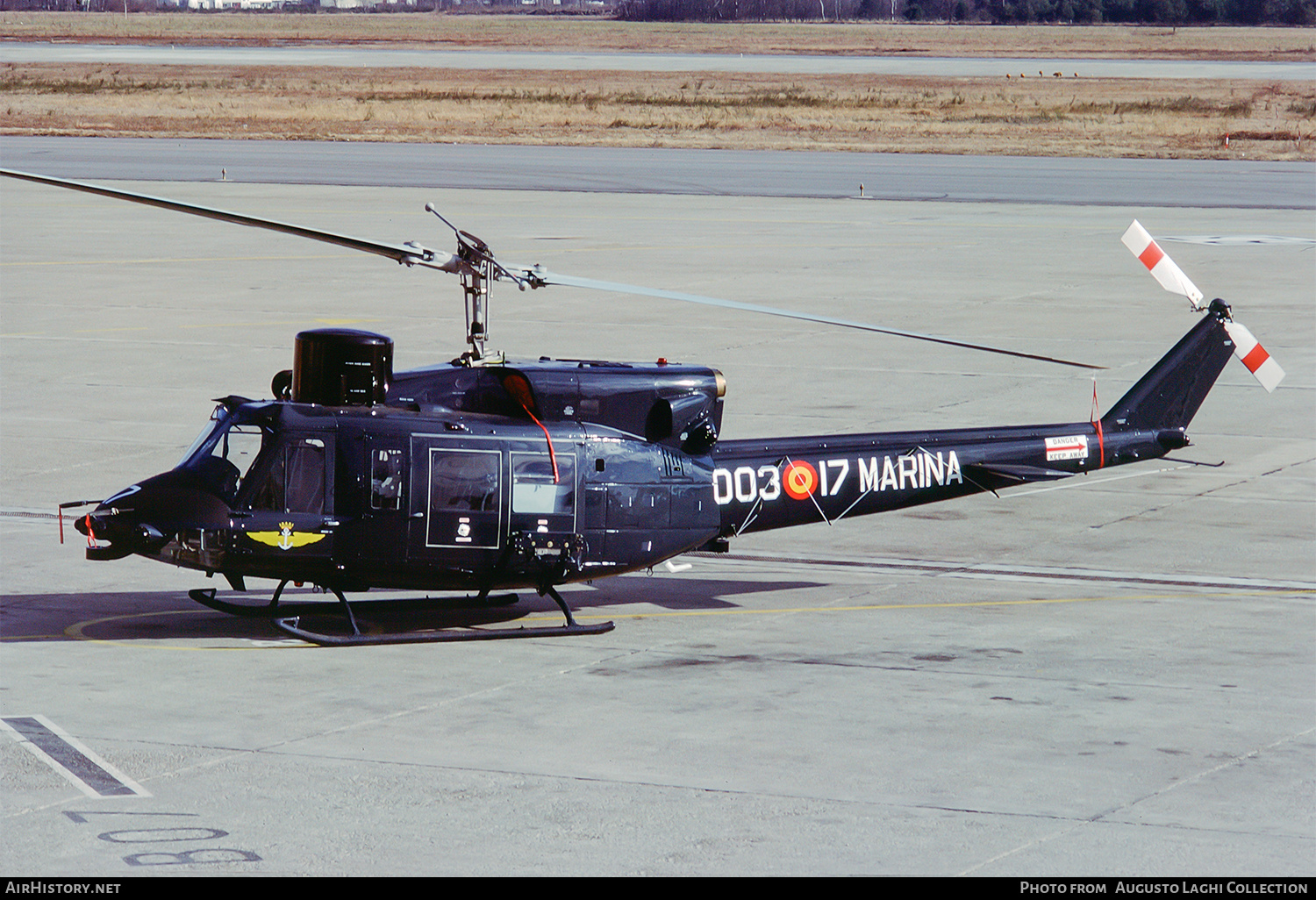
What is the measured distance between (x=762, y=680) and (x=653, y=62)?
427 ft

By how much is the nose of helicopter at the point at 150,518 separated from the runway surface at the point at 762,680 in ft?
3.31

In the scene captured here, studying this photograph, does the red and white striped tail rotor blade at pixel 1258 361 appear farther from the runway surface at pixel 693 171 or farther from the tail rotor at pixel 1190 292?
the runway surface at pixel 693 171

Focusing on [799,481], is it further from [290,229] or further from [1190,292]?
[290,229]

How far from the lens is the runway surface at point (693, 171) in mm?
60188

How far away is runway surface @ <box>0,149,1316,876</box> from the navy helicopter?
784 mm

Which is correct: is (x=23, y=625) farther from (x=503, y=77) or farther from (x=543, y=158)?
(x=503, y=77)

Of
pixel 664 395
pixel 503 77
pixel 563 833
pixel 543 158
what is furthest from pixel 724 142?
pixel 563 833

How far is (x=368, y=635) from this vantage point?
50.8ft

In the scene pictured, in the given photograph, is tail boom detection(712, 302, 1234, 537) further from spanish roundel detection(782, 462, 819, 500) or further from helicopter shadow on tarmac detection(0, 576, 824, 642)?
helicopter shadow on tarmac detection(0, 576, 824, 642)

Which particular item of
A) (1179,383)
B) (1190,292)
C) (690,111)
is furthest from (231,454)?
(690,111)

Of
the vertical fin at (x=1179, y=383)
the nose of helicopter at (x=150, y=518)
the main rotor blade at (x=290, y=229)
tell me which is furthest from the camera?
the vertical fin at (x=1179, y=383)

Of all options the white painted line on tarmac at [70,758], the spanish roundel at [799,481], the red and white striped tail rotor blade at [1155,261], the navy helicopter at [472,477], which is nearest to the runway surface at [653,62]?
the red and white striped tail rotor blade at [1155,261]

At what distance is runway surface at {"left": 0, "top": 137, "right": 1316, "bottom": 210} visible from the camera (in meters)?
60.2

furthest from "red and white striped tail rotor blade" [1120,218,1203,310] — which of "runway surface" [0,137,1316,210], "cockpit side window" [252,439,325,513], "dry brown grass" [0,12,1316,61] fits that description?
"dry brown grass" [0,12,1316,61]
